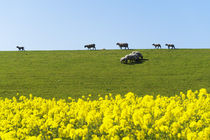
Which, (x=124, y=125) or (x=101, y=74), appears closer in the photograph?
(x=124, y=125)

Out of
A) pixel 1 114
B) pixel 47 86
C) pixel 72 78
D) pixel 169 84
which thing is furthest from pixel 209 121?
pixel 72 78

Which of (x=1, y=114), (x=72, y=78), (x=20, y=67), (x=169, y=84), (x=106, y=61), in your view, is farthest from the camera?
(x=106, y=61)

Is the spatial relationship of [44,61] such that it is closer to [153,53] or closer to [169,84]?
[153,53]

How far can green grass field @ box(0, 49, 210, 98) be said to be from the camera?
29.2m

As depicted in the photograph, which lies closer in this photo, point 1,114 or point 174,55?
point 1,114

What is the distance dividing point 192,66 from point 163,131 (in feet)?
111

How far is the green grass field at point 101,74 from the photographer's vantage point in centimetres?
2917

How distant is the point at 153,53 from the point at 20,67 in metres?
27.6

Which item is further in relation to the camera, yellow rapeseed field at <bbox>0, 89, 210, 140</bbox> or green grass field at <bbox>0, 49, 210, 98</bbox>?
green grass field at <bbox>0, 49, 210, 98</bbox>

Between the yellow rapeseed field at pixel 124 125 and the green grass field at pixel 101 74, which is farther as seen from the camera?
the green grass field at pixel 101 74

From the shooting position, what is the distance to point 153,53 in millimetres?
53250

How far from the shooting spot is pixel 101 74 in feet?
123

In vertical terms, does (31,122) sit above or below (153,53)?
below

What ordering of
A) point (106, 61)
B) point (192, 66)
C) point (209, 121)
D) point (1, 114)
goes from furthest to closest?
1. point (106, 61)
2. point (192, 66)
3. point (1, 114)
4. point (209, 121)
